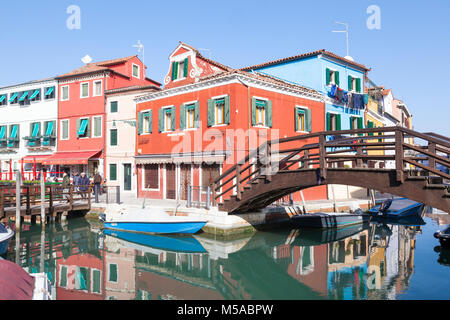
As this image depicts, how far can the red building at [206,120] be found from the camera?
53.4 ft

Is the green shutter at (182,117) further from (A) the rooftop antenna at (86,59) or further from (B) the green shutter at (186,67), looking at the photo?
(A) the rooftop antenna at (86,59)

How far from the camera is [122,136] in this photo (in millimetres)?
23438

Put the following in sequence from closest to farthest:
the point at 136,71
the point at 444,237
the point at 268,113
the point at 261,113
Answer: the point at 444,237, the point at 268,113, the point at 261,113, the point at 136,71

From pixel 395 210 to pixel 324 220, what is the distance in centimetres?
630

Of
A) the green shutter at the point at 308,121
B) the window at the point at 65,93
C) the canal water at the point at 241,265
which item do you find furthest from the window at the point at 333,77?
the window at the point at 65,93

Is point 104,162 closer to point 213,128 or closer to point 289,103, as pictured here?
point 213,128

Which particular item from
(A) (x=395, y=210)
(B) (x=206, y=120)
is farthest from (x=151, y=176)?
(A) (x=395, y=210)

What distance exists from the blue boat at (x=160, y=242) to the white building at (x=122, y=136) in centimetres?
820

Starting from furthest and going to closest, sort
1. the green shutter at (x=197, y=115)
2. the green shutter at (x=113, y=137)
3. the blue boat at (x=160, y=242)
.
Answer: the green shutter at (x=113, y=137) → the green shutter at (x=197, y=115) → the blue boat at (x=160, y=242)

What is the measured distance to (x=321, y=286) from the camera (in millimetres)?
8398

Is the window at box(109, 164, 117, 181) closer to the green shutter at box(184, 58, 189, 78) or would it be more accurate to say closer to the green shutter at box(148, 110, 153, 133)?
the green shutter at box(148, 110, 153, 133)

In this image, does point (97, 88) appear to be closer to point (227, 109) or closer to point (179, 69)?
point (179, 69)

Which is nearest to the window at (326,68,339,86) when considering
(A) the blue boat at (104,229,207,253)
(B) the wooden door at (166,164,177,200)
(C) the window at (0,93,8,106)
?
(B) the wooden door at (166,164,177,200)
